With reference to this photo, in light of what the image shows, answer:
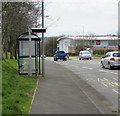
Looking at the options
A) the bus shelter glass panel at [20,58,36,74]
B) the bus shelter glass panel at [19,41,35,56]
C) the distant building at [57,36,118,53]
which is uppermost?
the distant building at [57,36,118,53]

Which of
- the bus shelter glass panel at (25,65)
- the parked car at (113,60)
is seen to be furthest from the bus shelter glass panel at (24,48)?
the parked car at (113,60)

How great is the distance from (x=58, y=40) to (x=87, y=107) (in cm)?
10036

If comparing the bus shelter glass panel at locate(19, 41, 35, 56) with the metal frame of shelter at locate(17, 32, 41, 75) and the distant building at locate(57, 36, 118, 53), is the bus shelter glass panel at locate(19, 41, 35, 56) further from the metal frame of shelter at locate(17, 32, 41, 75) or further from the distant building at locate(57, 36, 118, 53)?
the distant building at locate(57, 36, 118, 53)

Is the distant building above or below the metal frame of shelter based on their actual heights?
above

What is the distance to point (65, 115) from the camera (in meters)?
6.80

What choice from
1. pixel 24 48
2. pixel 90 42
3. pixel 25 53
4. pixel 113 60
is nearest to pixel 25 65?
pixel 25 53

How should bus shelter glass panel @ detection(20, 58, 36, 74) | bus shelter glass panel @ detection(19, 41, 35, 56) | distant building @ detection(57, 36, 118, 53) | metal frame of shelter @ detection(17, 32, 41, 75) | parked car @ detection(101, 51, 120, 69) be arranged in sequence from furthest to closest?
1. distant building @ detection(57, 36, 118, 53)
2. parked car @ detection(101, 51, 120, 69)
3. bus shelter glass panel @ detection(19, 41, 35, 56)
4. bus shelter glass panel @ detection(20, 58, 36, 74)
5. metal frame of shelter @ detection(17, 32, 41, 75)

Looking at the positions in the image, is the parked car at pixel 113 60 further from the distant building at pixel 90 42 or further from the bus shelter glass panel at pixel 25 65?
the distant building at pixel 90 42

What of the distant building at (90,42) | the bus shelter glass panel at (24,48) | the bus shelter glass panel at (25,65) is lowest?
the bus shelter glass panel at (25,65)

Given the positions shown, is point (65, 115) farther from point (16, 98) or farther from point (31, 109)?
point (16, 98)

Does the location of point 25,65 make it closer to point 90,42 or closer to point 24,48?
point 24,48

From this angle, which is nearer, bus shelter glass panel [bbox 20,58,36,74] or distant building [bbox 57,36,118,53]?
bus shelter glass panel [bbox 20,58,36,74]

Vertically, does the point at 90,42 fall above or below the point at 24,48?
above

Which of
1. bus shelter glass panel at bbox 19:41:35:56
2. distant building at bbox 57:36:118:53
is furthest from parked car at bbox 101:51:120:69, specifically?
distant building at bbox 57:36:118:53
